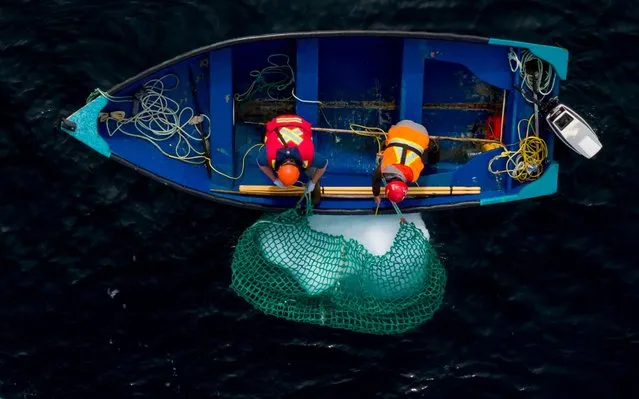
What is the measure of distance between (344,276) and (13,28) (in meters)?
6.51

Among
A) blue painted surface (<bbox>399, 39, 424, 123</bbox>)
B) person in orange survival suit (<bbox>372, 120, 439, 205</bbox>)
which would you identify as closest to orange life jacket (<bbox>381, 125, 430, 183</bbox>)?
person in orange survival suit (<bbox>372, 120, 439, 205</bbox>)

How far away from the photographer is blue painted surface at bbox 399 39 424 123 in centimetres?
1253

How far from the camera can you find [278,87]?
13023 millimetres

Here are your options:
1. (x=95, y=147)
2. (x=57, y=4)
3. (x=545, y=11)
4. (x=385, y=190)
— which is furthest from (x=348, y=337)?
(x=57, y=4)

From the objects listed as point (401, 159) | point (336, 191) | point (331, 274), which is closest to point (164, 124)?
point (336, 191)

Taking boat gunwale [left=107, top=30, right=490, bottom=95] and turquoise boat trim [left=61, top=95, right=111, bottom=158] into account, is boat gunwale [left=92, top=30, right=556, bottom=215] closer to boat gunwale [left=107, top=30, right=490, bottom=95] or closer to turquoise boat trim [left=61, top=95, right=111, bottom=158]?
boat gunwale [left=107, top=30, right=490, bottom=95]

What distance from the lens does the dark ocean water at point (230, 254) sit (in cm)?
1352

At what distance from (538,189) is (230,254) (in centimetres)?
491

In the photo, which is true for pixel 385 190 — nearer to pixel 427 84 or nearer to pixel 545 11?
pixel 427 84

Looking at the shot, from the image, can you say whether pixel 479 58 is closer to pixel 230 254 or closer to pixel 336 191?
pixel 336 191

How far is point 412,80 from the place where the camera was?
12.6 meters

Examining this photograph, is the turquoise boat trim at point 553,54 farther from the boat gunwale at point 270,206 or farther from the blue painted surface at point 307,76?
the blue painted surface at point 307,76

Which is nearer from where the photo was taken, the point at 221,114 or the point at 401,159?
the point at 401,159

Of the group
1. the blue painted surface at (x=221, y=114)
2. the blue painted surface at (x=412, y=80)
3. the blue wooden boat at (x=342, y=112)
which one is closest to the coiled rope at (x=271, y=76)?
the blue wooden boat at (x=342, y=112)
